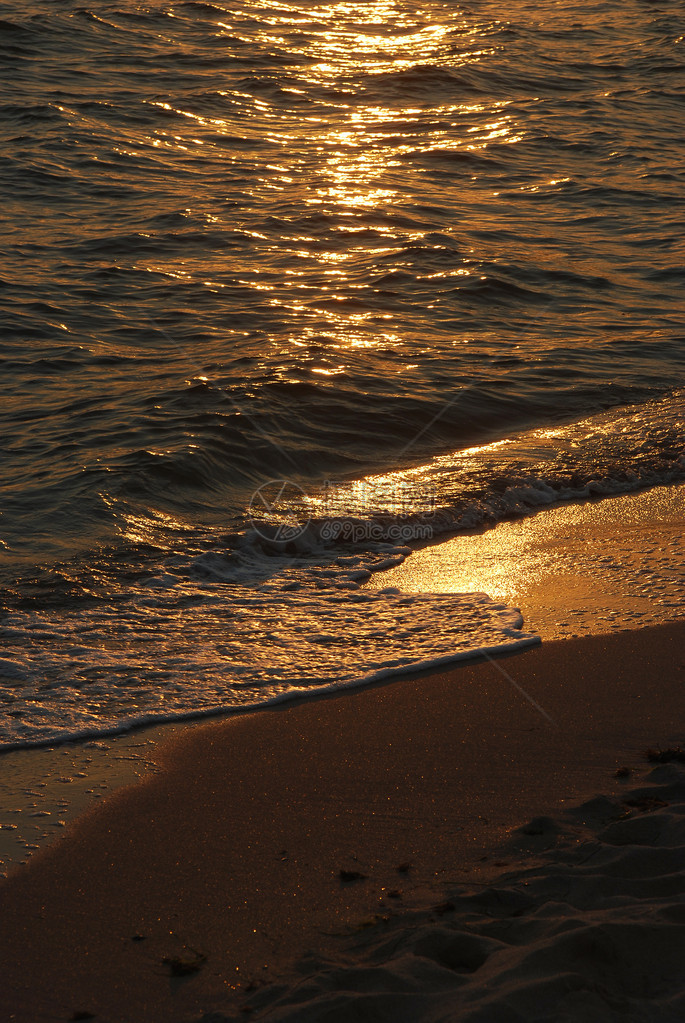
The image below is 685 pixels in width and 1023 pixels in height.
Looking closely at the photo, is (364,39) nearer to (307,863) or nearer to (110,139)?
(110,139)

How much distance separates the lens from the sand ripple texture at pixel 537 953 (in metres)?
2.23

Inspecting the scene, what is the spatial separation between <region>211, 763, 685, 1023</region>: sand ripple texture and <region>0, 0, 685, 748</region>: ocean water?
1.49 metres

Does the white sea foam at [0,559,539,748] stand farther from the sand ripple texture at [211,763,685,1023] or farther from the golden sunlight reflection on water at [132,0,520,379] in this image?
the golden sunlight reflection on water at [132,0,520,379]

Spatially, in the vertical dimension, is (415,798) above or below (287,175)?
below

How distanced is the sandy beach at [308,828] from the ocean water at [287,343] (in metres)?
0.34

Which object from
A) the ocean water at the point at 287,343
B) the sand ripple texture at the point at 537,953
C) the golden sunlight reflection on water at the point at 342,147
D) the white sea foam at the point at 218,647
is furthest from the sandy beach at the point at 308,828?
the golden sunlight reflection on water at the point at 342,147

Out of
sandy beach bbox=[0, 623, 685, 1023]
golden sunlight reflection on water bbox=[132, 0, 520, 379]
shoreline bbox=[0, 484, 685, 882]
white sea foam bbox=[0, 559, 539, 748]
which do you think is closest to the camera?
sandy beach bbox=[0, 623, 685, 1023]

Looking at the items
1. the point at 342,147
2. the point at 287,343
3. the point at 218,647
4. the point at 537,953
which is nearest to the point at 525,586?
the point at 218,647

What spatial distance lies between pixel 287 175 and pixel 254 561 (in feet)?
29.3

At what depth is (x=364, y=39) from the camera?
778 inches

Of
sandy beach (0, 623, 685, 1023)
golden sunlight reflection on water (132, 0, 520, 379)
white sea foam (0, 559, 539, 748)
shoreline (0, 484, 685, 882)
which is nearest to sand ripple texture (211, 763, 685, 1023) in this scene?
sandy beach (0, 623, 685, 1023)

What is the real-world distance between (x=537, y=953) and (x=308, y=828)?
3.17 feet

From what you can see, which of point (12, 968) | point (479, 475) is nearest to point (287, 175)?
point (479, 475)

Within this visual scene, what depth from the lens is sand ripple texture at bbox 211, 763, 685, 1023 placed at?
7.33ft
